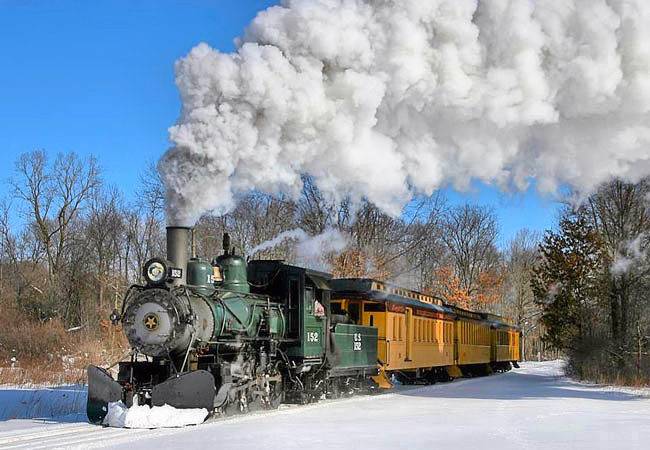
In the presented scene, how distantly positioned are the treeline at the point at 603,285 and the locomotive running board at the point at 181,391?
17925 millimetres

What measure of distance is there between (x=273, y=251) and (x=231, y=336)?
29.9 meters

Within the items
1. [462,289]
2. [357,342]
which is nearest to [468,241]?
[462,289]

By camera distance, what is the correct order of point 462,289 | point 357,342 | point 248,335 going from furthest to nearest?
point 462,289 < point 357,342 < point 248,335

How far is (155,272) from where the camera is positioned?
1345 centimetres

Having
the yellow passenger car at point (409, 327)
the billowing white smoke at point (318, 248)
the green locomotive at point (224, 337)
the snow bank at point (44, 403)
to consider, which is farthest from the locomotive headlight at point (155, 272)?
the billowing white smoke at point (318, 248)

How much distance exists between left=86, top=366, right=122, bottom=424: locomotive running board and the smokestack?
2010 millimetres

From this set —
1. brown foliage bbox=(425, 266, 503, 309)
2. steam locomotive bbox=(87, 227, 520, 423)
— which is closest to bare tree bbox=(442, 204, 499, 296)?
brown foliage bbox=(425, 266, 503, 309)

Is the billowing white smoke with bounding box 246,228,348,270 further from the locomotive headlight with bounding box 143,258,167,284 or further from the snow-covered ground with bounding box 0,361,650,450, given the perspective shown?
the locomotive headlight with bounding box 143,258,167,284

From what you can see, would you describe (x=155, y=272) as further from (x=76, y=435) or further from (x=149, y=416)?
(x=76, y=435)

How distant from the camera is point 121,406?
1282 cm

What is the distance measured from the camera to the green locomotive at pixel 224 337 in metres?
13.0

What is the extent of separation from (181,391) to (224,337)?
1.99 m

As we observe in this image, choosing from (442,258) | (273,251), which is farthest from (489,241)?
(273,251)

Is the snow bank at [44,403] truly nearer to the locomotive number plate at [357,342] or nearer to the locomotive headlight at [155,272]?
the locomotive headlight at [155,272]
